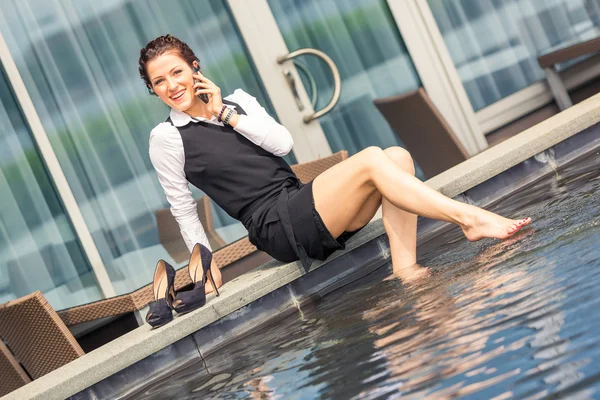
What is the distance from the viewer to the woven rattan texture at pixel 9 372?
12.6ft

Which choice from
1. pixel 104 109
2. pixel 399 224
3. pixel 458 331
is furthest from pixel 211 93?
pixel 104 109

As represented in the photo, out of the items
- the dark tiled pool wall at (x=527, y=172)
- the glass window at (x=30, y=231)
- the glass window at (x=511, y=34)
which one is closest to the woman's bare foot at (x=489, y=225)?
the dark tiled pool wall at (x=527, y=172)

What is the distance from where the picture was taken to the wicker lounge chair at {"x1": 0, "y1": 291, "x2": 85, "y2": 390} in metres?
3.78

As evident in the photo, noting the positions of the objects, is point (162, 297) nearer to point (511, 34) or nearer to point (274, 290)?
point (274, 290)

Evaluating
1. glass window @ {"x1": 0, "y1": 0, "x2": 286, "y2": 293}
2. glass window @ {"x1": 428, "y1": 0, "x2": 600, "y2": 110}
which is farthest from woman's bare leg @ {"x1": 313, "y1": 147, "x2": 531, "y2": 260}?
glass window @ {"x1": 428, "y1": 0, "x2": 600, "y2": 110}

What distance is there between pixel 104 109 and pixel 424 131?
173 centimetres

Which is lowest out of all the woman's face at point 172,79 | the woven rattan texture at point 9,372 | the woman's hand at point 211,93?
the woven rattan texture at point 9,372

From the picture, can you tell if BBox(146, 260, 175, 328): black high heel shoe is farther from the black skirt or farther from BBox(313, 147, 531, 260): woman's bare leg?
BBox(313, 147, 531, 260): woman's bare leg

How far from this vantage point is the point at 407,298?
2850 mm

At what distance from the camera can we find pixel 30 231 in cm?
512

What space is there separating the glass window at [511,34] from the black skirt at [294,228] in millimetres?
2915

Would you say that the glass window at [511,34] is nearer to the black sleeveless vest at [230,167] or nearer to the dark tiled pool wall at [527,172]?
the dark tiled pool wall at [527,172]

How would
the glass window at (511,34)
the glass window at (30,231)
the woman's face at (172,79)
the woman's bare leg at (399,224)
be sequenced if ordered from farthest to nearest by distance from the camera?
the glass window at (511,34)
the glass window at (30,231)
the woman's face at (172,79)
the woman's bare leg at (399,224)

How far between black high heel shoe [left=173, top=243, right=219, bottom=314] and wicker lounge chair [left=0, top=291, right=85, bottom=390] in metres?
0.56
